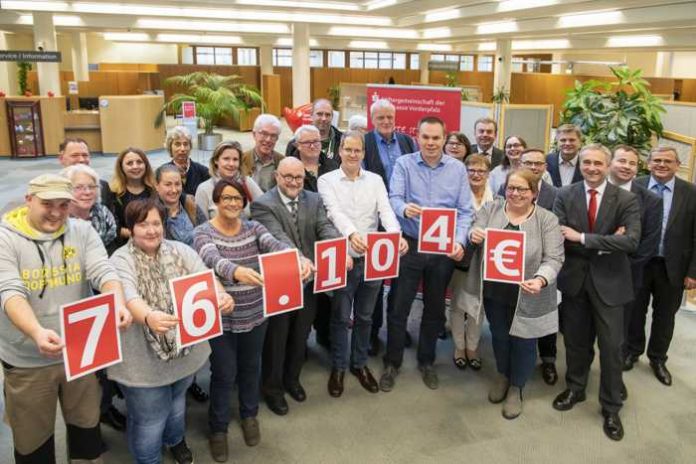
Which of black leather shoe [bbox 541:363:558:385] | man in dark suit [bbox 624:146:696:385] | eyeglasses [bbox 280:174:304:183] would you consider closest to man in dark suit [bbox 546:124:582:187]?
man in dark suit [bbox 624:146:696:385]

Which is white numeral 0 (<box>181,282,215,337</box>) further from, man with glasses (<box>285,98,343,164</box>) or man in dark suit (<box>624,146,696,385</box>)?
man in dark suit (<box>624,146,696,385</box>)

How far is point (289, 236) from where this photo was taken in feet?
10.2

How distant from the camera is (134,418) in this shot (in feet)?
8.23

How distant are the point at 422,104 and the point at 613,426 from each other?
3526 mm

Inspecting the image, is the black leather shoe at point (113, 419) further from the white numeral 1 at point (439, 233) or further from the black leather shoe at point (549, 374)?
the black leather shoe at point (549, 374)

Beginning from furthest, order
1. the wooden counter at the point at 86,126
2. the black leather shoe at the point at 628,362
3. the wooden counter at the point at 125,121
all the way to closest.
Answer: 1. the wooden counter at the point at 86,126
2. the wooden counter at the point at 125,121
3. the black leather shoe at the point at 628,362

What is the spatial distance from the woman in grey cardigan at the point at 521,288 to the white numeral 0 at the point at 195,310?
1.56 meters

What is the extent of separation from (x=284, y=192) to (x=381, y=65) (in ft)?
79.0

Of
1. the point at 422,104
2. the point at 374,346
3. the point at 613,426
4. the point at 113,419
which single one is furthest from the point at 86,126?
the point at 613,426

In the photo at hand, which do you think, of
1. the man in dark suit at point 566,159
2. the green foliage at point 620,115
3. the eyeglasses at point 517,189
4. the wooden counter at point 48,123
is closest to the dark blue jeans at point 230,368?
the eyeglasses at point 517,189

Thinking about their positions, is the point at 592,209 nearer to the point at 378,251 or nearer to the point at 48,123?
the point at 378,251

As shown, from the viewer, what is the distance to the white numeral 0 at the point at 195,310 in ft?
7.89

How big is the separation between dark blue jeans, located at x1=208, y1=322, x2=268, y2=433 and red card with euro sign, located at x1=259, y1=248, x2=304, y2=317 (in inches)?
6.9

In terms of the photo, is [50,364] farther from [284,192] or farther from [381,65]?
[381,65]
